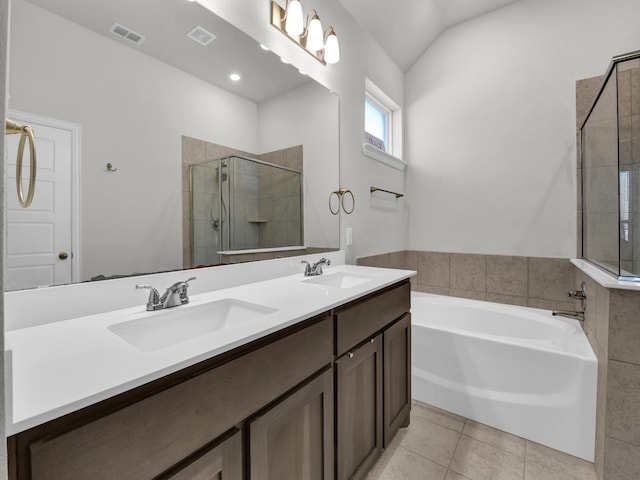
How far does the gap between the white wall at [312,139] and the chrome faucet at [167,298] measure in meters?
0.83

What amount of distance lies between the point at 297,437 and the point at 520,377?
1.38 meters

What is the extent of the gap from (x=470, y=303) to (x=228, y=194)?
2096mm

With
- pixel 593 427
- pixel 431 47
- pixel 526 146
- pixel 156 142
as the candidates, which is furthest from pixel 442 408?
pixel 431 47

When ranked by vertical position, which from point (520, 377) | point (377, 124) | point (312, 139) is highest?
point (377, 124)

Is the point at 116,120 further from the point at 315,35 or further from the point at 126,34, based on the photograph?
the point at 315,35

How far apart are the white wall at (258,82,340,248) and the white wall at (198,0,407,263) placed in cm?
8

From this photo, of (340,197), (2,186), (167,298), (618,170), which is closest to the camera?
(2,186)

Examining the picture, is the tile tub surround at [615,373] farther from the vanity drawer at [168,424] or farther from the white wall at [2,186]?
the white wall at [2,186]

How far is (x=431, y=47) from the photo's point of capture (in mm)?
2703

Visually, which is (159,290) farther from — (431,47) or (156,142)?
(431,47)

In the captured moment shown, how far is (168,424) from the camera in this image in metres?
0.60

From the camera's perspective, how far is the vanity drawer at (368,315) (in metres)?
1.12

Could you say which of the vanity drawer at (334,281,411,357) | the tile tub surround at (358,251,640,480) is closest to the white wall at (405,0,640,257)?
the tile tub surround at (358,251,640,480)

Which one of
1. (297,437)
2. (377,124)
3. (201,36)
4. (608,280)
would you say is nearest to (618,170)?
(608,280)
